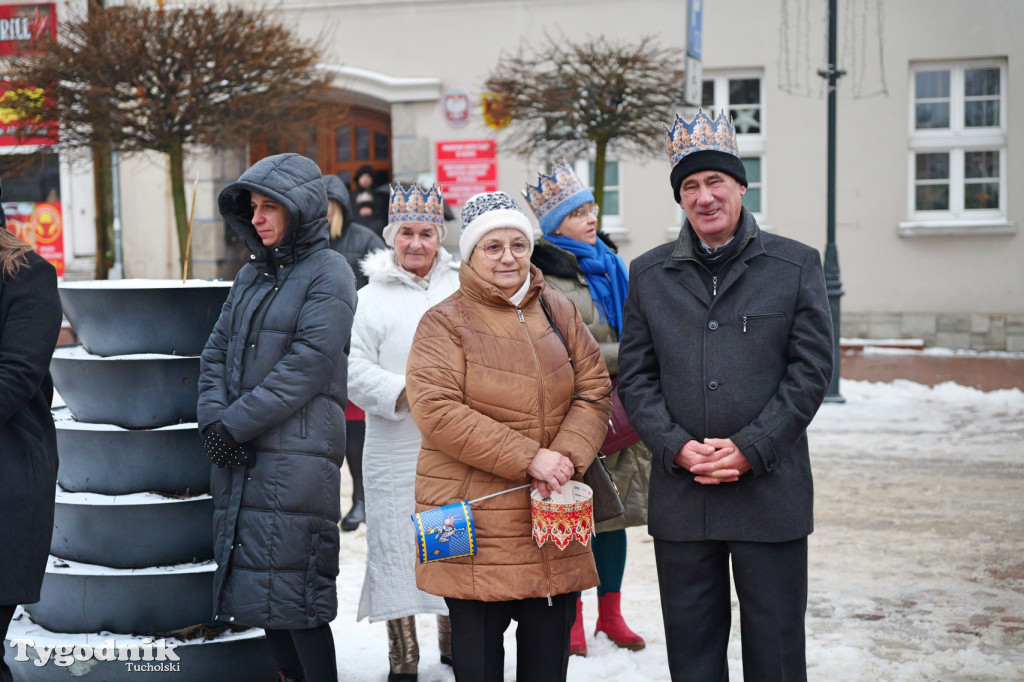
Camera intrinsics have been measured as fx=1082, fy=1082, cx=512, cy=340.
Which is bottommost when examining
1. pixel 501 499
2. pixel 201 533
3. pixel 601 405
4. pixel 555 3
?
pixel 201 533

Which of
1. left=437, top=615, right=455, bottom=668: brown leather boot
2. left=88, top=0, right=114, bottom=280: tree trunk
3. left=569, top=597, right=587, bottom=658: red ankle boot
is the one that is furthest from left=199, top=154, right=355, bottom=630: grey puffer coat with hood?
left=88, top=0, right=114, bottom=280: tree trunk

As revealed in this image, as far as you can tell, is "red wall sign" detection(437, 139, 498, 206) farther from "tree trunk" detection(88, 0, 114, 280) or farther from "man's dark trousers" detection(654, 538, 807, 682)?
"man's dark trousers" detection(654, 538, 807, 682)

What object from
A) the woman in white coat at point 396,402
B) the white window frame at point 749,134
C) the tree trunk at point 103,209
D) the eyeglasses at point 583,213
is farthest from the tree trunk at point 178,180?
the eyeglasses at point 583,213

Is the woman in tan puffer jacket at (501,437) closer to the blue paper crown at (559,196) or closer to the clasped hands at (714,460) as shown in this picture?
the clasped hands at (714,460)

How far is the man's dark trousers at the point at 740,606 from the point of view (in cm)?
316

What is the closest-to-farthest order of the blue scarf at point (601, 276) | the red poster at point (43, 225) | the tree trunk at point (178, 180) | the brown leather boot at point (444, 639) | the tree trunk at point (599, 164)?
the brown leather boot at point (444, 639)
the blue scarf at point (601, 276)
the tree trunk at point (178, 180)
the tree trunk at point (599, 164)
the red poster at point (43, 225)

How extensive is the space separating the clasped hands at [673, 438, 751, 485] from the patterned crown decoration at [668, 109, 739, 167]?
87 cm

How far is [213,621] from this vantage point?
3.90 meters

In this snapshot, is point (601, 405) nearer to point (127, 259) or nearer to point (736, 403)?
point (736, 403)

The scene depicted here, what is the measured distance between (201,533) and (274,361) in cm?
81

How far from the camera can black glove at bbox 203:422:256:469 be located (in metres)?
3.47

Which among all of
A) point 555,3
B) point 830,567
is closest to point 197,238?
point 555,3

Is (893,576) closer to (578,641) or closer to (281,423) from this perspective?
(578,641)

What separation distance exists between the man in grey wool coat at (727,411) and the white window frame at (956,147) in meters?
11.8
